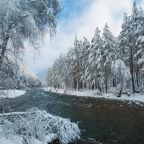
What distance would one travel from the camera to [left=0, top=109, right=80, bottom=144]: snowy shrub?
33.3 ft

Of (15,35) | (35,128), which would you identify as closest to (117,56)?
(35,128)

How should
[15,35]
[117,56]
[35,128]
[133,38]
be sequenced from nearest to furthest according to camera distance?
[15,35] → [35,128] → [133,38] → [117,56]

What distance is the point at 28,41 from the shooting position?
31.0 ft

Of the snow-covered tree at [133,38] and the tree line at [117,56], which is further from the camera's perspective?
the tree line at [117,56]

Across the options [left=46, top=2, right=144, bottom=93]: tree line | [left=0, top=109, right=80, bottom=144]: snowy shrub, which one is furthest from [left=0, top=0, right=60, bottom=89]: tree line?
[left=46, top=2, right=144, bottom=93]: tree line

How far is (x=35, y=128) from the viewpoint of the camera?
447 inches

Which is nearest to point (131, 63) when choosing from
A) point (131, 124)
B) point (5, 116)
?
point (131, 124)

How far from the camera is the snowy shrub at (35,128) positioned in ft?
33.3

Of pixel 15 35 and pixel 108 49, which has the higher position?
pixel 108 49

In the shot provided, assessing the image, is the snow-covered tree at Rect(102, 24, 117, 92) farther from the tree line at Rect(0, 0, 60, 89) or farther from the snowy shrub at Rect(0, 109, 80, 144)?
the tree line at Rect(0, 0, 60, 89)

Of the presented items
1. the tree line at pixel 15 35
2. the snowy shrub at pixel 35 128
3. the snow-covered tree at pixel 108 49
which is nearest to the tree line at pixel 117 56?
the snow-covered tree at pixel 108 49

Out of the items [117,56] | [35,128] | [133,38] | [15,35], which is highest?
[133,38]

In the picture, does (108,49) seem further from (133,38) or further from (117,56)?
(133,38)

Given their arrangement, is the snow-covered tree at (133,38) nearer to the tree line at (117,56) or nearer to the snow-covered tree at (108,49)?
the tree line at (117,56)
